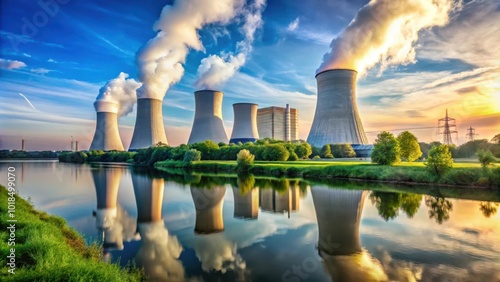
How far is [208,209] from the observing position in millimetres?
8320

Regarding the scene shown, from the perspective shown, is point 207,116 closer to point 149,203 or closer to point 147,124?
point 147,124

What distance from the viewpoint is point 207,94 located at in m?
27.4

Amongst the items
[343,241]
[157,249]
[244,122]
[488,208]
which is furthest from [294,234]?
[244,122]

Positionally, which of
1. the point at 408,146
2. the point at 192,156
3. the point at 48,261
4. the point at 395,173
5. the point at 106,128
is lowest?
the point at 48,261

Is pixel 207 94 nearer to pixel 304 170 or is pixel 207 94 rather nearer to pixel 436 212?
pixel 304 170

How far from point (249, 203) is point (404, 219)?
4.47 metres

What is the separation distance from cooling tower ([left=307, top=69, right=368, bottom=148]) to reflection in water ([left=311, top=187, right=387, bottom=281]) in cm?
1148

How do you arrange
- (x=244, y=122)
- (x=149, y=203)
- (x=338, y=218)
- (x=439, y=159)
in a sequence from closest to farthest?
(x=338, y=218) < (x=149, y=203) < (x=439, y=159) < (x=244, y=122)

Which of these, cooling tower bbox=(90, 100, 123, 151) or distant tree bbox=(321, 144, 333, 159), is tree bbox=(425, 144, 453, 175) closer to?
distant tree bbox=(321, 144, 333, 159)

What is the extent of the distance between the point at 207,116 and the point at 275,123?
23950 millimetres

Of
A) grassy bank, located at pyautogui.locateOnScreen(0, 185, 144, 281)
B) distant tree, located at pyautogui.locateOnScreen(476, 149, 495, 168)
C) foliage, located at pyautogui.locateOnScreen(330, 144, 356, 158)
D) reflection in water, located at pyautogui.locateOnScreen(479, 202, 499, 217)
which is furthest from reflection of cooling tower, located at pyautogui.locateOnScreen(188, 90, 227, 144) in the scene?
grassy bank, located at pyautogui.locateOnScreen(0, 185, 144, 281)

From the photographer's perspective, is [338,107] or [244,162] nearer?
[244,162]

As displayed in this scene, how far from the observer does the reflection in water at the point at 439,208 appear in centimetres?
713

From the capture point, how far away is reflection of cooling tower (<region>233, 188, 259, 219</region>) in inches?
305
